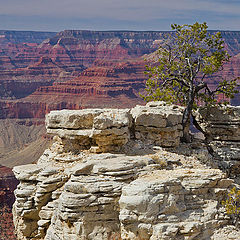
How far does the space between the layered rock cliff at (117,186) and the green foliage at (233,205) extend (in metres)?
0.26

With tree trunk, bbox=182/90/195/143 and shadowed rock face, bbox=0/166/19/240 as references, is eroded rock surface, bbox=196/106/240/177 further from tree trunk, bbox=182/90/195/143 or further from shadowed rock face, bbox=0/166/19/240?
shadowed rock face, bbox=0/166/19/240

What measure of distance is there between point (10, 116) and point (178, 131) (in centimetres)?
17998

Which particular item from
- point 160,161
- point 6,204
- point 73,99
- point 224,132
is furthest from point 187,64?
point 73,99

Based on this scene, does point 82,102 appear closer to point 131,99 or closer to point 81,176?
point 131,99

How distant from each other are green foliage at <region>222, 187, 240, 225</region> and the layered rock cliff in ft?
0.85

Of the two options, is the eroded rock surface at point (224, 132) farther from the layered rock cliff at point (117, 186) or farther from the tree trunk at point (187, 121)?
the layered rock cliff at point (117, 186)

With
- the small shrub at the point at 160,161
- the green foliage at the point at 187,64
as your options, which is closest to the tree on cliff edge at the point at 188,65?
the green foliage at the point at 187,64

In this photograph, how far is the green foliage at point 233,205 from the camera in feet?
57.8

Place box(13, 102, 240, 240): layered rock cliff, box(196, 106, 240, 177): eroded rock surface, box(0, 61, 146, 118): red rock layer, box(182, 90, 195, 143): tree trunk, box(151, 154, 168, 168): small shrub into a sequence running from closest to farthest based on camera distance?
box(13, 102, 240, 240): layered rock cliff < box(151, 154, 168, 168): small shrub < box(182, 90, 195, 143): tree trunk < box(196, 106, 240, 177): eroded rock surface < box(0, 61, 146, 118): red rock layer

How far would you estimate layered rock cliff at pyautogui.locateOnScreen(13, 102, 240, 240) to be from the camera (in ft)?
53.5

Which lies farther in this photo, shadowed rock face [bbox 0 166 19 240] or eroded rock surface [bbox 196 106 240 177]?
shadowed rock face [bbox 0 166 19 240]

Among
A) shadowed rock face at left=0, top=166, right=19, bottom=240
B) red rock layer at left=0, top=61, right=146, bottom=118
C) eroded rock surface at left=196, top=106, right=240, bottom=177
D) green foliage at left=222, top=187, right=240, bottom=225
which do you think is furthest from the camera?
red rock layer at left=0, top=61, right=146, bottom=118

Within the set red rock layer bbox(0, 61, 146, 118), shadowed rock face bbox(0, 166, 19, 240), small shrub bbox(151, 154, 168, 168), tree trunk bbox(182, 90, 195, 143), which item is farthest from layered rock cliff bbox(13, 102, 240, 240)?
red rock layer bbox(0, 61, 146, 118)

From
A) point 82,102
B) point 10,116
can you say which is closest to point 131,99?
point 82,102
